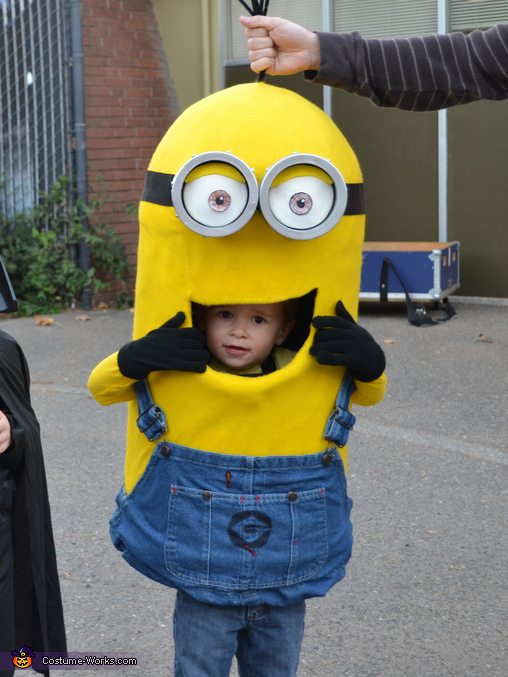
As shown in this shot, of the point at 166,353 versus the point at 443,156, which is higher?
the point at 443,156

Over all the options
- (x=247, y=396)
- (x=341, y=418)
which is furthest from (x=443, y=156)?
(x=247, y=396)

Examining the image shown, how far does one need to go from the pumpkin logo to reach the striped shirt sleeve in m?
1.66

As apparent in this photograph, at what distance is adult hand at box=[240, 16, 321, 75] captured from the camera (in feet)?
7.03

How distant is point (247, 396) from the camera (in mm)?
2027

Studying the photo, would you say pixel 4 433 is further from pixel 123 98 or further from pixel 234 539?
pixel 123 98

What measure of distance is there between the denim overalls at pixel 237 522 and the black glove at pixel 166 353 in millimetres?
119

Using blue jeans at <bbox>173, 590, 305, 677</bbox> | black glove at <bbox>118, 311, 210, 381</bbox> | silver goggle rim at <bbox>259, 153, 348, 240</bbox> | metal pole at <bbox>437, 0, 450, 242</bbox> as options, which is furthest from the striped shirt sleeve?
metal pole at <bbox>437, 0, 450, 242</bbox>

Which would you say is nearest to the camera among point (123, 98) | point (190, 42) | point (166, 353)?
point (166, 353)

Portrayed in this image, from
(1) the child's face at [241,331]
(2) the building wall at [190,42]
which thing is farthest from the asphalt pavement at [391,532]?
(2) the building wall at [190,42]

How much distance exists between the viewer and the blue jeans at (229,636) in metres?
2.10

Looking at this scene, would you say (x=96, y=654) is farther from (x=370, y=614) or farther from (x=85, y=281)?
(x=85, y=281)

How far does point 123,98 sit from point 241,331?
701 cm

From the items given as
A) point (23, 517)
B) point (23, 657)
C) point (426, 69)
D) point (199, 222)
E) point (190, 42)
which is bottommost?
point (23, 657)

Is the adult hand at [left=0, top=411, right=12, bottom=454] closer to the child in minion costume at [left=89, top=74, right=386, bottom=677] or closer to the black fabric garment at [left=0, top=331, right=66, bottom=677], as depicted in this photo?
the black fabric garment at [left=0, top=331, right=66, bottom=677]
